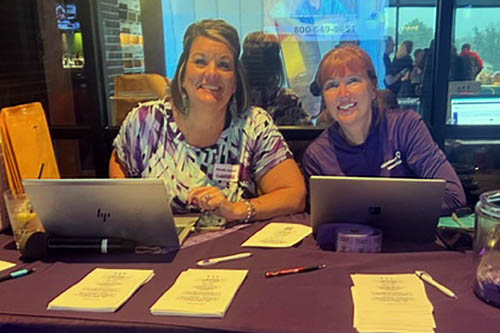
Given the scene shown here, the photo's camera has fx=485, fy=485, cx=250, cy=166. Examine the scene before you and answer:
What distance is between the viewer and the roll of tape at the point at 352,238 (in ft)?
4.25

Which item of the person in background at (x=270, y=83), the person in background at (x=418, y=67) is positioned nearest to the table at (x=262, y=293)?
the person in background at (x=270, y=83)

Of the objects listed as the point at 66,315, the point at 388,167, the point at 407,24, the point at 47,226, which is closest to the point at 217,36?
the point at 388,167

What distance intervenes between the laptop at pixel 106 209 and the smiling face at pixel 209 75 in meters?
0.64

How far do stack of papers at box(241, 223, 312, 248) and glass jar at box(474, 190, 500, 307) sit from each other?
1.57ft

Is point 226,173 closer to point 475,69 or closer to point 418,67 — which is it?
point 418,67

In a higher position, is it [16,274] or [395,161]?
[395,161]

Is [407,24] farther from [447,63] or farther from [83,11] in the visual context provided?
[83,11]

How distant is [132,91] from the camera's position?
271cm

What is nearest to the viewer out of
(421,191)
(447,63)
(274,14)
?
(421,191)

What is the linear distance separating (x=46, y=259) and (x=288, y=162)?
0.90 m

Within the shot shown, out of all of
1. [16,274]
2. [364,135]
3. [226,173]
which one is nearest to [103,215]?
[16,274]

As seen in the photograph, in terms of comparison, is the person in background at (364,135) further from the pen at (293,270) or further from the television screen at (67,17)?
the television screen at (67,17)

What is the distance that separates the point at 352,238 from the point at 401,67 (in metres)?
1.82

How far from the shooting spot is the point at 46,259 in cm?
133
